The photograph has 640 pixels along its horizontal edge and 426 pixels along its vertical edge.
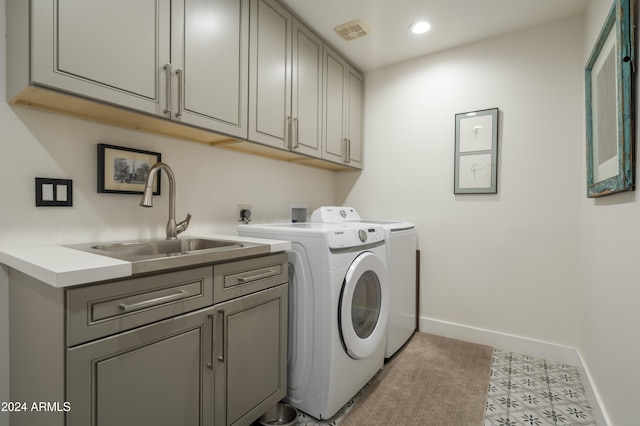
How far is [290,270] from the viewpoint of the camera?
168cm

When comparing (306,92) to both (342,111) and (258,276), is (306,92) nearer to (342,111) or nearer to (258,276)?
(342,111)

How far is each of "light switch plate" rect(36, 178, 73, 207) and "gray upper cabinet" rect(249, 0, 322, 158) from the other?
879 mm

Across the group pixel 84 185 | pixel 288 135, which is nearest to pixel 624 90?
pixel 288 135

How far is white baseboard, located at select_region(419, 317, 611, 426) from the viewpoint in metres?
2.07

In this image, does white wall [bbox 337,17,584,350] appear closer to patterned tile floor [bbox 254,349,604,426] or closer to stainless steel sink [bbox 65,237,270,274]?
patterned tile floor [bbox 254,349,604,426]

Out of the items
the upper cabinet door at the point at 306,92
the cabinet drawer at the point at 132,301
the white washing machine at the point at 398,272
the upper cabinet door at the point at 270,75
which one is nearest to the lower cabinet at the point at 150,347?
the cabinet drawer at the point at 132,301

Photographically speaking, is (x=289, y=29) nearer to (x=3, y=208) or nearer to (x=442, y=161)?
(x=442, y=161)

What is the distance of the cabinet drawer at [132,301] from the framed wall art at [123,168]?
687mm

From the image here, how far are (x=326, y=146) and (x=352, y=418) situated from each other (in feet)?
5.90

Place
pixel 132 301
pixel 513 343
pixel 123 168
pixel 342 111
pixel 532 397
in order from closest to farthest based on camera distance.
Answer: pixel 132 301, pixel 123 168, pixel 532 397, pixel 513 343, pixel 342 111

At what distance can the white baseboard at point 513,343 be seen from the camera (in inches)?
81.4

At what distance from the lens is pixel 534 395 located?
1792 millimetres

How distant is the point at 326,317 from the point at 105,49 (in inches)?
57.0

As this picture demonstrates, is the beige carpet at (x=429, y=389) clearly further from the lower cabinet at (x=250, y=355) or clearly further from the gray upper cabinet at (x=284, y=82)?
the gray upper cabinet at (x=284, y=82)
